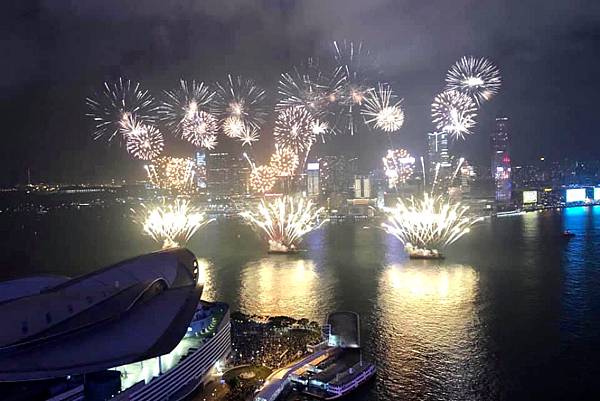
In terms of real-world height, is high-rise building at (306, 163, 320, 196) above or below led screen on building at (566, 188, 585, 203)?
above

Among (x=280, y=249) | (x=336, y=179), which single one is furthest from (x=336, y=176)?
(x=280, y=249)

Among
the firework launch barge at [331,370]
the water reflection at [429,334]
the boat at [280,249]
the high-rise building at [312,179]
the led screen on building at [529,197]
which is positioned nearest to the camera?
the firework launch barge at [331,370]

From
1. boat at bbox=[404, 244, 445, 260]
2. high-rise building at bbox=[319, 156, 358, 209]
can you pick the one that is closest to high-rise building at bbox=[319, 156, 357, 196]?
high-rise building at bbox=[319, 156, 358, 209]

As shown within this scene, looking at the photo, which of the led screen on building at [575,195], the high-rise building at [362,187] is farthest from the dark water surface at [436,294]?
the led screen on building at [575,195]

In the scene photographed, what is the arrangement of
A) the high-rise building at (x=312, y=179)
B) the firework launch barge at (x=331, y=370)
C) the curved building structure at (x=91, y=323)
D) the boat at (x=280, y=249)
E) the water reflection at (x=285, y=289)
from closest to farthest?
the curved building structure at (x=91, y=323)
the firework launch barge at (x=331, y=370)
the water reflection at (x=285, y=289)
the boat at (x=280, y=249)
the high-rise building at (x=312, y=179)

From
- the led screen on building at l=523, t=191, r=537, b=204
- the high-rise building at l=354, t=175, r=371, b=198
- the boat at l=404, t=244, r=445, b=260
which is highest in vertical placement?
the high-rise building at l=354, t=175, r=371, b=198

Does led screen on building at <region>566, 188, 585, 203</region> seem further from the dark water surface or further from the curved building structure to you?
the curved building structure

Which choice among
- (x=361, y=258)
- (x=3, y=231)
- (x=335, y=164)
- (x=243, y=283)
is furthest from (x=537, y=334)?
(x=335, y=164)

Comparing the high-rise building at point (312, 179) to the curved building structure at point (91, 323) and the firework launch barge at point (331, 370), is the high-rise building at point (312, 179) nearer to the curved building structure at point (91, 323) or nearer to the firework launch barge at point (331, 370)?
the firework launch barge at point (331, 370)
